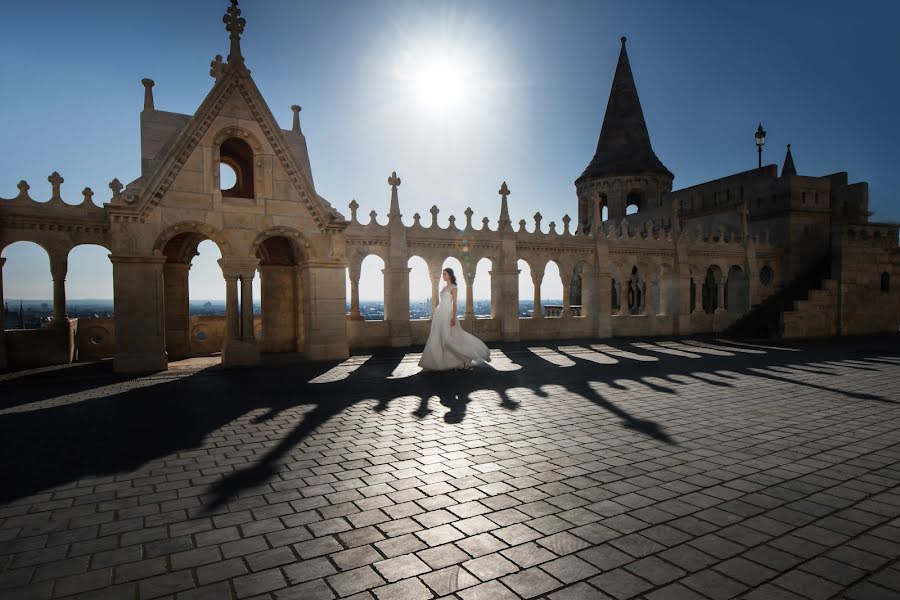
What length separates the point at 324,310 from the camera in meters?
13.9

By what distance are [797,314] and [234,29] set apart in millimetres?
23055

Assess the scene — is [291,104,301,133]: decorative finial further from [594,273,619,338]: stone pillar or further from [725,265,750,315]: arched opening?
[725,265,750,315]: arched opening

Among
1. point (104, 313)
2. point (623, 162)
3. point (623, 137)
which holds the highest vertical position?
→ point (623, 137)

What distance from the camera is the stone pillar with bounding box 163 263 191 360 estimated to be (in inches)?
579

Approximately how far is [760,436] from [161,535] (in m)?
6.67

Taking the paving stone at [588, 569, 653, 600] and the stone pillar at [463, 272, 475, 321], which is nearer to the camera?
the paving stone at [588, 569, 653, 600]

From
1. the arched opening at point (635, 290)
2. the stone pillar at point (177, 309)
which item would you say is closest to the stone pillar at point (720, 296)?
the arched opening at point (635, 290)

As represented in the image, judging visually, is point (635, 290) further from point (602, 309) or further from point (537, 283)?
point (537, 283)

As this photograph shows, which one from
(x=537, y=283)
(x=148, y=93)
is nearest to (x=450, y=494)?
(x=148, y=93)

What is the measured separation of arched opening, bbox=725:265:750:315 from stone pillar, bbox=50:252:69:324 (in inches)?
1024

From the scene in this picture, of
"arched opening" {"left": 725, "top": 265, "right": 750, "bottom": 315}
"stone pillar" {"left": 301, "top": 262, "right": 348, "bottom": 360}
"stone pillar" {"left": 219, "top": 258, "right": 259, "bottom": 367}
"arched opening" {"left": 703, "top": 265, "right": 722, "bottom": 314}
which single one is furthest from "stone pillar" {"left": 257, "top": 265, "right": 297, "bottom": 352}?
"arched opening" {"left": 703, "top": 265, "right": 722, "bottom": 314}

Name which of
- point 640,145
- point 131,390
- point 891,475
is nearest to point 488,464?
point 891,475

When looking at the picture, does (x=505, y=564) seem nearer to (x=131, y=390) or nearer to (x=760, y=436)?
(x=760, y=436)

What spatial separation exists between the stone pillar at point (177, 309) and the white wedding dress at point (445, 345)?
7.76 metres
